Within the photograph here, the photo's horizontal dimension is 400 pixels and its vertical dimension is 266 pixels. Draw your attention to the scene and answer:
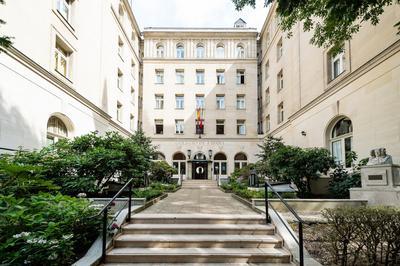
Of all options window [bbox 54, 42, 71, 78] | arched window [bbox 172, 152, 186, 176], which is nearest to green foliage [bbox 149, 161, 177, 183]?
arched window [bbox 172, 152, 186, 176]

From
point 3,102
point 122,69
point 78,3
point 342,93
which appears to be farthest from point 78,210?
point 122,69

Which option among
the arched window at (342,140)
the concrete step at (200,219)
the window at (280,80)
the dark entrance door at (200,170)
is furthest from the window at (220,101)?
the concrete step at (200,219)

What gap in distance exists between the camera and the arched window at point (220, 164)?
28609 mm

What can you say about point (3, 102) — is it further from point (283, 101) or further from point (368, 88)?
point (283, 101)

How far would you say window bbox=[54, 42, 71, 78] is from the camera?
1297 cm

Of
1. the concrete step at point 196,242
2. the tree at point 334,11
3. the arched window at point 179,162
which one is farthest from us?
the arched window at point 179,162

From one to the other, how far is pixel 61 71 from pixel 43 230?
11439mm

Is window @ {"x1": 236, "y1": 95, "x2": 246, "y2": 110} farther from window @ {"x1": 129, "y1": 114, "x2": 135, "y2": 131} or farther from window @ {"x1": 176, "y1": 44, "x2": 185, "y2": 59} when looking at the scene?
window @ {"x1": 129, "y1": 114, "x2": 135, "y2": 131}

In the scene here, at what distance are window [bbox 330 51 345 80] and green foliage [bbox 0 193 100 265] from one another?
13731 mm

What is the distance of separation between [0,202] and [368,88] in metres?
12.5

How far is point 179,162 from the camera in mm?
28781

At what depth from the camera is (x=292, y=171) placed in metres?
10.8

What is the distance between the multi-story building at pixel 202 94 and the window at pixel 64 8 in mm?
15169

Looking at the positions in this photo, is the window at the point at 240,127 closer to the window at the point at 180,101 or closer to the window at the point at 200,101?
the window at the point at 200,101
